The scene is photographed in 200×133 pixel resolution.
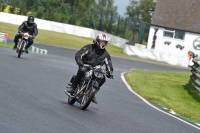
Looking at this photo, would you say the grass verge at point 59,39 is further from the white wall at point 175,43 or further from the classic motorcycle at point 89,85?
the classic motorcycle at point 89,85

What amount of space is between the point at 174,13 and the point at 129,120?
50778mm

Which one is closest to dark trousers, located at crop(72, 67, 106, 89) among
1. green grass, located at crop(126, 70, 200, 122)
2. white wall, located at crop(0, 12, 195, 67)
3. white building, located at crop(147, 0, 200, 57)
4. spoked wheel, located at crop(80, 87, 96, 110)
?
spoked wheel, located at crop(80, 87, 96, 110)

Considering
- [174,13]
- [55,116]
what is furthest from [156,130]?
[174,13]

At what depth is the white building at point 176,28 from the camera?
60.2 metres

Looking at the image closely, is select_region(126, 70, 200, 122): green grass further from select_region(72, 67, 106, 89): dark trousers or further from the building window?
the building window

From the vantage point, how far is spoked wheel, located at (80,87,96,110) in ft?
39.0

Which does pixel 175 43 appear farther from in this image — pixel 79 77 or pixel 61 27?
pixel 79 77

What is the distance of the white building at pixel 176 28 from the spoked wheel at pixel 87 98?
48.0 metres

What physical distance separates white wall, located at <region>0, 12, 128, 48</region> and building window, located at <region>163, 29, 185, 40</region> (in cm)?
441

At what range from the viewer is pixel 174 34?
61031mm

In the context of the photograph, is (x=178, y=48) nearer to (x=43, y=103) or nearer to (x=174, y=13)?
(x=174, y=13)

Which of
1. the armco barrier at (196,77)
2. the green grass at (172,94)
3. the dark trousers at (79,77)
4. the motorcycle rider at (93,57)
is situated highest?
the motorcycle rider at (93,57)

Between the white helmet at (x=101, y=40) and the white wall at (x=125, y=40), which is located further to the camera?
the white wall at (x=125, y=40)

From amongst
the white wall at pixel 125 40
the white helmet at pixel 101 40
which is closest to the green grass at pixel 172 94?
the white helmet at pixel 101 40
